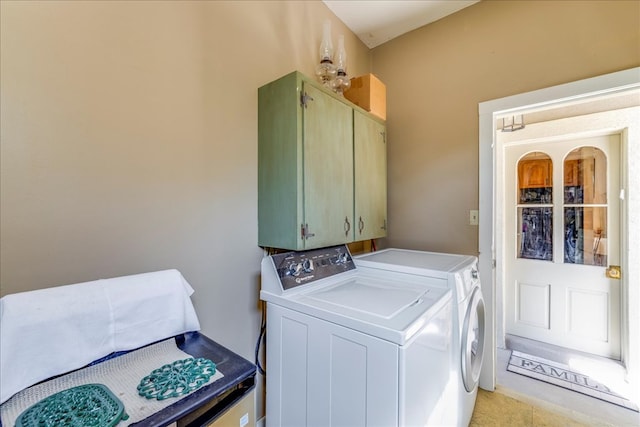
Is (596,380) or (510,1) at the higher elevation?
(510,1)

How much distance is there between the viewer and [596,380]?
2.15 metres

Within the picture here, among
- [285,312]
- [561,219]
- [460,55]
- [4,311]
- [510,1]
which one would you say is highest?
[510,1]

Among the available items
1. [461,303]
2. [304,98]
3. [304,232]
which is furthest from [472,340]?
[304,98]

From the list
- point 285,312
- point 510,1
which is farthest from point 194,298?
point 510,1

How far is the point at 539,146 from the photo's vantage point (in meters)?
2.78

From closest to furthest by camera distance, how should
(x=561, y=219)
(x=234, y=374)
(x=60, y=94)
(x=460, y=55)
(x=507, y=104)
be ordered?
1. (x=234, y=374)
2. (x=60, y=94)
3. (x=507, y=104)
4. (x=460, y=55)
5. (x=561, y=219)

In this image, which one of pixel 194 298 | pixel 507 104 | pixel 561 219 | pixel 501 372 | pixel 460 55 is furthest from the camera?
pixel 561 219

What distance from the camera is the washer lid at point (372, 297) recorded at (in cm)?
112

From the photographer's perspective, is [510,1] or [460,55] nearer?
[510,1]

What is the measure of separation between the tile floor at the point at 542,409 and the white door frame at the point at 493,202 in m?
0.14

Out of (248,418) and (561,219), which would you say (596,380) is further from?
(248,418)

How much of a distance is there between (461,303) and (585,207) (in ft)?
7.17

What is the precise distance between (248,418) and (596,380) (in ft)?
9.32

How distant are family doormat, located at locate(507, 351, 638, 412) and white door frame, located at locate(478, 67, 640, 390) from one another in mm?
288
